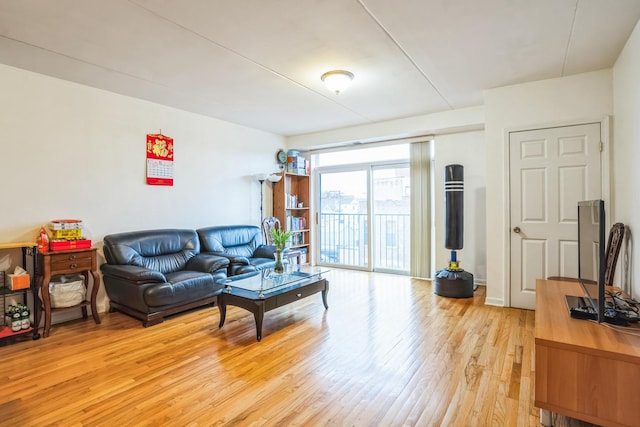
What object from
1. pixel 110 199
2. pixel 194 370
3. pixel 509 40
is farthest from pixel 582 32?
pixel 110 199

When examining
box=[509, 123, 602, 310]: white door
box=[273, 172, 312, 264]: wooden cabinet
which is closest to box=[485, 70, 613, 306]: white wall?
box=[509, 123, 602, 310]: white door

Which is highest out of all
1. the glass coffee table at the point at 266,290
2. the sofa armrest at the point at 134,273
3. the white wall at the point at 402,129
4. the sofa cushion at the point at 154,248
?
the white wall at the point at 402,129

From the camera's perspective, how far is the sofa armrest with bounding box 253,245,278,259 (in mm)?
4887

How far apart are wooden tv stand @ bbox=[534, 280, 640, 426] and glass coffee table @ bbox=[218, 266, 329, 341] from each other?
2.01 metres

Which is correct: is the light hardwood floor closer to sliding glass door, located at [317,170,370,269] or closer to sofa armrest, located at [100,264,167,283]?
sofa armrest, located at [100,264,167,283]

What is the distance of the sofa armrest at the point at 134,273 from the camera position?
3260 mm

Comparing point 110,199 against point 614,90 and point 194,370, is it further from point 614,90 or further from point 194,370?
point 614,90

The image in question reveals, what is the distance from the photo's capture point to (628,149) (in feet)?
8.87

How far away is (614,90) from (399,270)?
3.58 m

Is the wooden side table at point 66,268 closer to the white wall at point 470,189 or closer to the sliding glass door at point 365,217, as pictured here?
the sliding glass door at point 365,217

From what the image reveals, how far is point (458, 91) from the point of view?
3.84 m

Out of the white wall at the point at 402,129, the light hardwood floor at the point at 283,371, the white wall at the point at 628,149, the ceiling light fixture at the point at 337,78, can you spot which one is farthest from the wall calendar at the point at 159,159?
the white wall at the point at 628,149

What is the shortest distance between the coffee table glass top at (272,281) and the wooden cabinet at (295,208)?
2130mm

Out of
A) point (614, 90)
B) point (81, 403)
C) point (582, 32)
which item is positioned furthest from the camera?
point (614, 90)
